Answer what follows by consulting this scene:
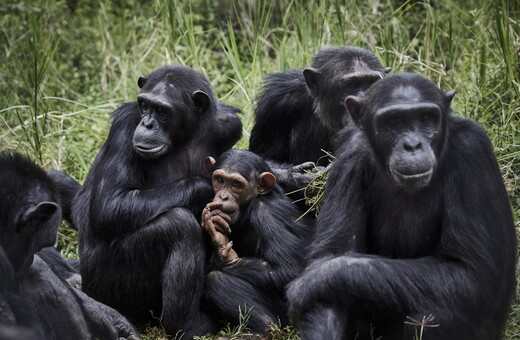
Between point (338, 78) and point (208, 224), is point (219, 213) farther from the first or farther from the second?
point (338, 78)

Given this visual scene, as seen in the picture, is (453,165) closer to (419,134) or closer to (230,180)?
(419,134)

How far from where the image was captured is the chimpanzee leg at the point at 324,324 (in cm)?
616

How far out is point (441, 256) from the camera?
20.9 feet

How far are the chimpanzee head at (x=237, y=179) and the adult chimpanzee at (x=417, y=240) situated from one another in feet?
4.03

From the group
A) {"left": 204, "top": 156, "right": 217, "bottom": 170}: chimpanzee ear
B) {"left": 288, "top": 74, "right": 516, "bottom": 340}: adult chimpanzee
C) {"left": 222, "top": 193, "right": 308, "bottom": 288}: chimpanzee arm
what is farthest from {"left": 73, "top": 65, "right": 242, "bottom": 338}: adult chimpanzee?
{"left": 288, "top": 74, "right": 516, "bottom": 340}: adult chimpanzee

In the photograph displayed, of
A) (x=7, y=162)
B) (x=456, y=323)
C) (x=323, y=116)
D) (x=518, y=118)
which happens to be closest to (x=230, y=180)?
(x=323, y=116)

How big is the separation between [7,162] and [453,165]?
118 inches

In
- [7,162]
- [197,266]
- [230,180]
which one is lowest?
[197,266]

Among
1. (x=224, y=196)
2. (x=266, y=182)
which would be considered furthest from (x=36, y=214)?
(x=266, y=182)

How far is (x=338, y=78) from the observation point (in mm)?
8469

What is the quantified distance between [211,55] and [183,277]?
20.1 ft

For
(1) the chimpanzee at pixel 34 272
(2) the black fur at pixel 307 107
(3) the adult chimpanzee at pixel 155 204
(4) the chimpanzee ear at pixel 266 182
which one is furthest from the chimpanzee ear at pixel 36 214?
(2) the black fur at pixel 307 107

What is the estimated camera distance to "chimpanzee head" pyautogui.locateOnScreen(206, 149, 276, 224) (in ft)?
25.4

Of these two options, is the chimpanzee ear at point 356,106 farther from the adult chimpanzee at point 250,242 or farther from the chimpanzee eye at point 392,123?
the adult chimpanzee at point 250,242
